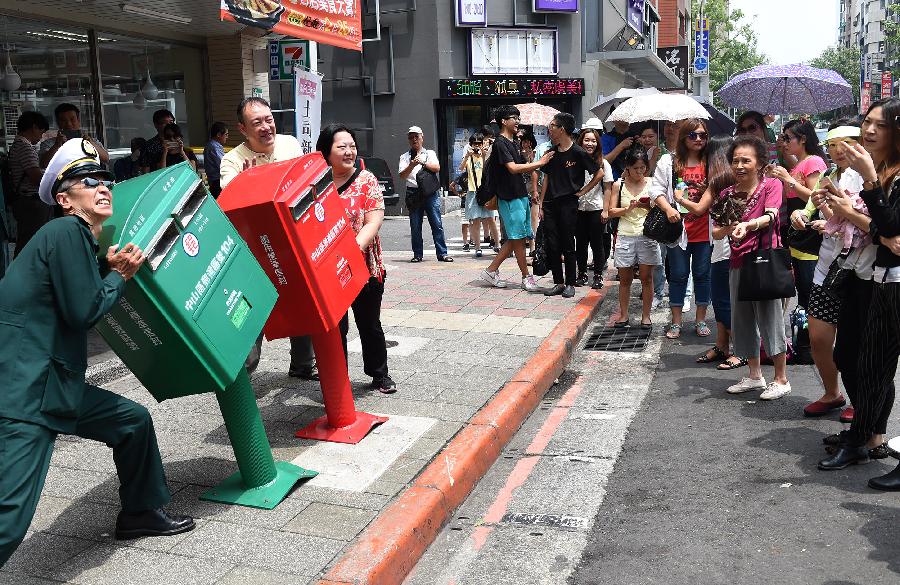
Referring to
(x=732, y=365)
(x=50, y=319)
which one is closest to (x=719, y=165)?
(x=732, y=365)

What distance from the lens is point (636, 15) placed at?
30984 millimetres

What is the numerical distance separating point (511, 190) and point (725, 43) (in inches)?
2351

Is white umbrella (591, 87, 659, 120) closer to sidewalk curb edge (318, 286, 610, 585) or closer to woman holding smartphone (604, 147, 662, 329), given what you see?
woman holding smartphone (604, 147, 662, 329)

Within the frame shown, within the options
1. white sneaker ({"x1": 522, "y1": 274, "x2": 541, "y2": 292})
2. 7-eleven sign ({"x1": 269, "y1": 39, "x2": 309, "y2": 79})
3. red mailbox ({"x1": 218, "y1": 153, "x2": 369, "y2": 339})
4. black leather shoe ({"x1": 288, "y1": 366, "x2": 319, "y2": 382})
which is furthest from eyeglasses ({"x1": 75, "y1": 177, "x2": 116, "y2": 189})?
7-eleven sign ({"x1": 269, "y1": 39, "x2": 309, "y2": 79})

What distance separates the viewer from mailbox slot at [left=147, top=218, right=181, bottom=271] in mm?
3305

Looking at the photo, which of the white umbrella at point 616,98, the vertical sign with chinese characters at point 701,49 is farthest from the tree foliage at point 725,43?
the white umbrella at point 616,98

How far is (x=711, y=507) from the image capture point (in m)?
4.19

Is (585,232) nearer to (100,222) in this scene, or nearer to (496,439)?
(496,439)

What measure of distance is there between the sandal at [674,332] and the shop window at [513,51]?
1686 centimetres

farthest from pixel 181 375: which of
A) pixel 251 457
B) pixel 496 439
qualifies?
pixel 496 439

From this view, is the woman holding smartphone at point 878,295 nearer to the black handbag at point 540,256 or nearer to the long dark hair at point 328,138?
the long dark hair at point 328,138

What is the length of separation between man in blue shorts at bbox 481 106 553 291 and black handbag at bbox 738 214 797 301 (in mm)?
3864

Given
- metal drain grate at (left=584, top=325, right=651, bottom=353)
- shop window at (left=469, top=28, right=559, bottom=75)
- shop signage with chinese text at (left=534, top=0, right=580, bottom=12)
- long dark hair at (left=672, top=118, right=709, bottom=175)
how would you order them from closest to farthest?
long dark hair at (left=672, top=118, right=709, bottom=175) → metal drain grate at (left=584, top=325, right=651, bottom=353) → shop window at (left=469, top=28, right=559, bottom=75) → shop signage with chinese text at (left=534, top=0, right=580, bottom=12)

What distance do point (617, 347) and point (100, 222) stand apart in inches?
201
